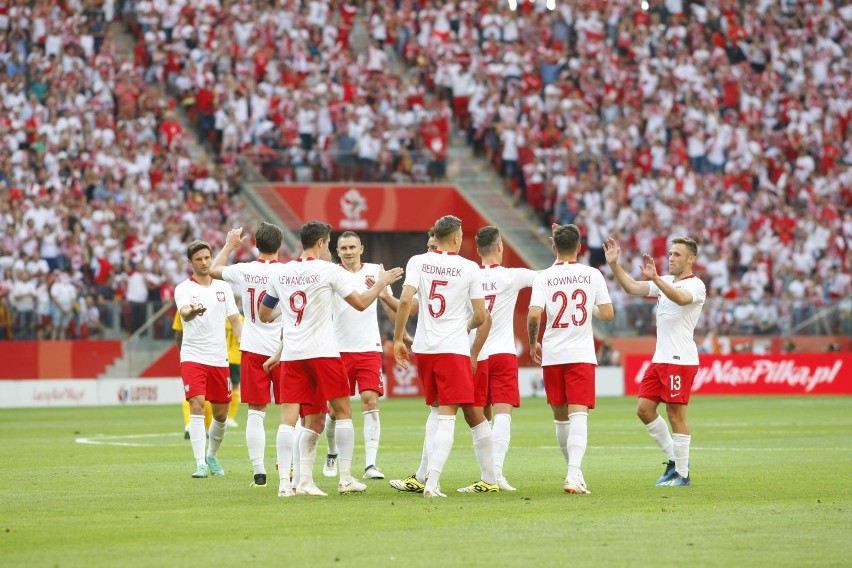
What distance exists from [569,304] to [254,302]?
125 inches

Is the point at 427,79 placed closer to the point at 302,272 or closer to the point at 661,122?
the point at 661,122

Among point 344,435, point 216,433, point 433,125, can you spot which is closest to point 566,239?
point 344,435

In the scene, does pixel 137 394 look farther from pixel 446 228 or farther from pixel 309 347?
pixel 446 228

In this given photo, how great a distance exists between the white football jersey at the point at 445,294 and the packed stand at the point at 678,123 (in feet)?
86.5

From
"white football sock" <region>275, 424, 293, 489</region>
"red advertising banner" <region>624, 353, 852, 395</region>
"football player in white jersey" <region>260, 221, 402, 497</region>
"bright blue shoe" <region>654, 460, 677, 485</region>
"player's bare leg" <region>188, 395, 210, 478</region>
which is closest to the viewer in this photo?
"football player in white jersey" <region>260, 221, 402, 497</region>

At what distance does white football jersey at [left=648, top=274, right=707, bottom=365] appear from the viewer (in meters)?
15.1

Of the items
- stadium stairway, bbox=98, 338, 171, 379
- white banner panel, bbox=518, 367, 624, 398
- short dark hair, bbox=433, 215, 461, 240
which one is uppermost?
short dark hair, bbox=433, 215, 461, 240

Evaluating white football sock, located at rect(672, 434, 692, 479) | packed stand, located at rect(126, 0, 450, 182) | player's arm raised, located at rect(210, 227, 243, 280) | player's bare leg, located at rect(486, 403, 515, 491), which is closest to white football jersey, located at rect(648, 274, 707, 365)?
white football sock, located at rect(672, 434, 692, 479)

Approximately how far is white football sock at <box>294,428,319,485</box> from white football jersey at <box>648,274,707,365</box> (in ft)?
11.8

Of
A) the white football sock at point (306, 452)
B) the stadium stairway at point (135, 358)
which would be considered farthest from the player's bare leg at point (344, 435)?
the stadium stairway at point (135, 358)

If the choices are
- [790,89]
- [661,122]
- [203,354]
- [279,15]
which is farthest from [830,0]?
[203,354]

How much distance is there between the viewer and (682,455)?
14852mm

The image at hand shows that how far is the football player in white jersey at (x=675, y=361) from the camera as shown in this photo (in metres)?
14.9

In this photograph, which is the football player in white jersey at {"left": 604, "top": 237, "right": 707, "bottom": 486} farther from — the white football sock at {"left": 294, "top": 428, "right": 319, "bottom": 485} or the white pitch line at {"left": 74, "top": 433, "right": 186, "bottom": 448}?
the white pitch line at {"left": 74, "top": 433, "right": 186, "bottom": 448}
